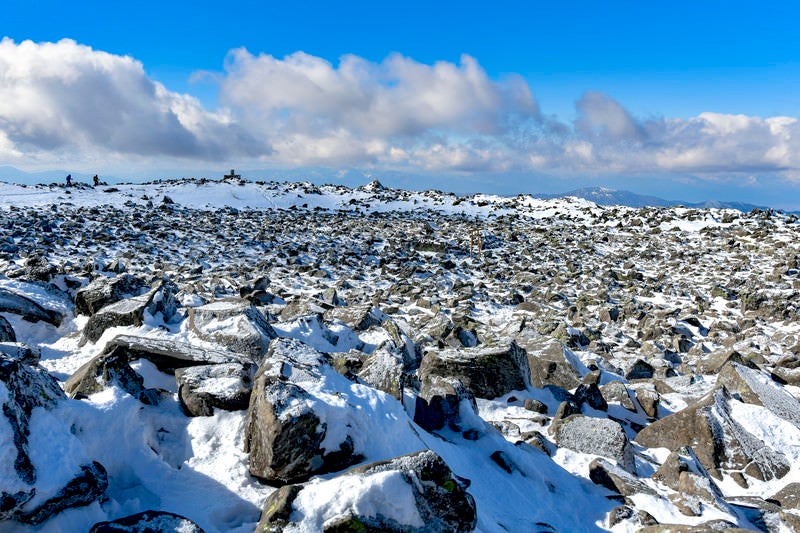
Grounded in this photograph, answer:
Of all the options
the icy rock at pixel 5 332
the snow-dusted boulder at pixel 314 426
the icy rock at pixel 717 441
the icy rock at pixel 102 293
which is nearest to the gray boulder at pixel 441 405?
the snow-dusted boulder at pixel 314 426

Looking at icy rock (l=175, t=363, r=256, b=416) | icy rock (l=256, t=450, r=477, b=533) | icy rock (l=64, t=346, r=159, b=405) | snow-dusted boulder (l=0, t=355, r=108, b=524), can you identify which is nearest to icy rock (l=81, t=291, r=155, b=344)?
icy rock (l=64, t=346, r=159, b=405)

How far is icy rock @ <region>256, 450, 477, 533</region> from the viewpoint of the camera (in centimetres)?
423

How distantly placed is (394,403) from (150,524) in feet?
10.1

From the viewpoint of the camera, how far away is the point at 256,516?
16.1 feet

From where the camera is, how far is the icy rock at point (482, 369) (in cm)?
1004

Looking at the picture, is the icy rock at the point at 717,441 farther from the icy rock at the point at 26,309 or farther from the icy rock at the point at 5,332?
the icy rock at the point at 26,309

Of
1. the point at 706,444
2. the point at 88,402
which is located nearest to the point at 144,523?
the point at 88,402

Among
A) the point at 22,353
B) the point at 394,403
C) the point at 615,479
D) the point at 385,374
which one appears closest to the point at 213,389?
the point at 394,403

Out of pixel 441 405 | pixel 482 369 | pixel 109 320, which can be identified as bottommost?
pixel 482 369

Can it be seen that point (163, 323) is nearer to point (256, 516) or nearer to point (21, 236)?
point (256, 516)

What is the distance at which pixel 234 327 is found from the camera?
9789 millimetres

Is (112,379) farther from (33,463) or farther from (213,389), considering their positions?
(33,463)

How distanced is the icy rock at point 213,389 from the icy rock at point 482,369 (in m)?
4.32

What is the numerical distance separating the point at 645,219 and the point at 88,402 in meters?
43.2
